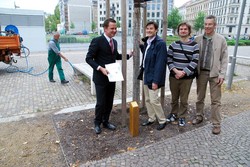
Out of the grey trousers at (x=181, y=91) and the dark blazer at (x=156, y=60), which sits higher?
the dark blazer at (x=156, y=60)

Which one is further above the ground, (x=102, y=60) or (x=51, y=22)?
(x=51, y=22)

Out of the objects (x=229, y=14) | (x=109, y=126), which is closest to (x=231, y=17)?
(x=229, y=14)

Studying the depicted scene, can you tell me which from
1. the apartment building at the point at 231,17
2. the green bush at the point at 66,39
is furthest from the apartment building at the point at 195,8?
the green bush at the point at 66,39

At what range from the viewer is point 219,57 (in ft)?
10.8

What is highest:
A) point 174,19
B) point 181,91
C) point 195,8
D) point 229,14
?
point 195,8

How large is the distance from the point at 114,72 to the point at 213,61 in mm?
1671

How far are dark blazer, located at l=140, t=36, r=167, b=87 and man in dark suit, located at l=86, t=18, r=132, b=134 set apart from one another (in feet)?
2.02

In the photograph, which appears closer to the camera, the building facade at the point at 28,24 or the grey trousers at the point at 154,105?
the grey trousers at the point at 154,105

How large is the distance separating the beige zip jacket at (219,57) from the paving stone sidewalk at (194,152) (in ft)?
3.44

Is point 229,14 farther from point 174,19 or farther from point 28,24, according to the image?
point 28,24

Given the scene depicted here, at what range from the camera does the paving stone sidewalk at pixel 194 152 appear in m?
2.65

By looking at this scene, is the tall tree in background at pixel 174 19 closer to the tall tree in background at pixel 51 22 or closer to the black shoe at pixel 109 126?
the tall tree in background at pixel 51 22

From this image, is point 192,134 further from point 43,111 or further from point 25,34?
point 25,34

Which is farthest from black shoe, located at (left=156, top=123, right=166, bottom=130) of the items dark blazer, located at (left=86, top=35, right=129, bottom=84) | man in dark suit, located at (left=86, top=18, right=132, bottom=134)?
dark blazer, located at (left=86, top=35, right=129, bottom=84)
